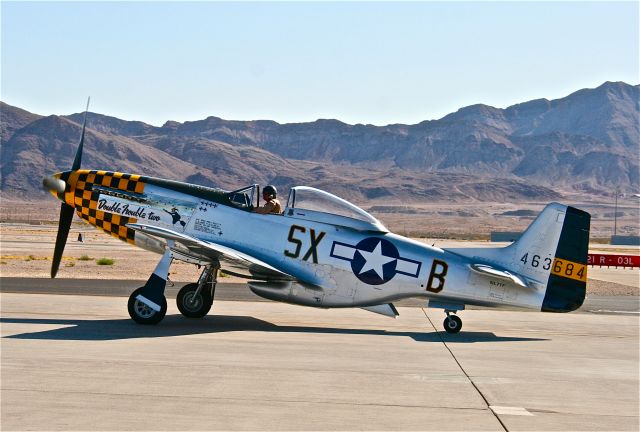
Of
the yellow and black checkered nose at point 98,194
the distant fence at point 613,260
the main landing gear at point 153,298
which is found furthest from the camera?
the distant fence at point 613,260

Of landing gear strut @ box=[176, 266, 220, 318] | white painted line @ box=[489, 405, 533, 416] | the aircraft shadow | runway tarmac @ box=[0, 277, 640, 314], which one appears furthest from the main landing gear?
white painted line @ box=[489, 405, 533, 416]

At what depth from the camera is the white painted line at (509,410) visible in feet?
28.9

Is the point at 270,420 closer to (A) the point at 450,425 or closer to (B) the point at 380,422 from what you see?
(B) the point at 380,422

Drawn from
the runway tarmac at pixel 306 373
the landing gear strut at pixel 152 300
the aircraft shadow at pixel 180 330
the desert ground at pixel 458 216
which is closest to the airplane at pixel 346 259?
the landing gear strut at pixel 152 300

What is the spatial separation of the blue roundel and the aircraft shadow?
3.23ft

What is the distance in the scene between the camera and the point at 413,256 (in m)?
14.5

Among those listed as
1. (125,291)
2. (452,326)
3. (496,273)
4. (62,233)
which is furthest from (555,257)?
(125,291)

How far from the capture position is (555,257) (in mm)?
14609

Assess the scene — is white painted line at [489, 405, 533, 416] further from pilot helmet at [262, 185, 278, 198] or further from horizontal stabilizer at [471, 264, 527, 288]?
pilot helmet at [262, 185, 278, 198]

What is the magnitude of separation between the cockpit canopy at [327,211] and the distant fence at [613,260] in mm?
28623

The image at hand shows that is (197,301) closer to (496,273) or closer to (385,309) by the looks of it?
(385,309)

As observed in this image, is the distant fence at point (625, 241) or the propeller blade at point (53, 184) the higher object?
the distant fence at point (625, 241)

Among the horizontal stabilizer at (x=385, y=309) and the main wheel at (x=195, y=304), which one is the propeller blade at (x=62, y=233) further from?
the horizontal stabilizer at (x=385, y=309)

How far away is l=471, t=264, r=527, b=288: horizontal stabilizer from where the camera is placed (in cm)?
1430
